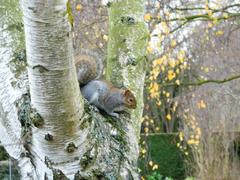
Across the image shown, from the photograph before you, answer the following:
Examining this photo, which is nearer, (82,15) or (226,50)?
(82,15)

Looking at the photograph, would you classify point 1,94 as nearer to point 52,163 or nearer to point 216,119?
point 52,163

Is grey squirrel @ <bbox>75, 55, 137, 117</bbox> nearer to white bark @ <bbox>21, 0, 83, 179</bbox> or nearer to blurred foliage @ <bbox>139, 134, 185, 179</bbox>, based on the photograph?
white bark @ <bbox>21, 0, 83, 179</bbox>

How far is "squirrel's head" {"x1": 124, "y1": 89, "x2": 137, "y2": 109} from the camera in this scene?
1.53 metres

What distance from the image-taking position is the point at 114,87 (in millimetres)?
1581

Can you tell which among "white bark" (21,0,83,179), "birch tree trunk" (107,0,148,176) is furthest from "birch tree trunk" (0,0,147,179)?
"birch tree trunk" (107,0,148,176)

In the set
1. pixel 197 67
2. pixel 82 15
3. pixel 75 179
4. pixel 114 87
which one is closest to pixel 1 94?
pixel 75 179

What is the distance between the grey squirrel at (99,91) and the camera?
5.09 feet

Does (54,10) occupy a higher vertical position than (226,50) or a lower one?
higher

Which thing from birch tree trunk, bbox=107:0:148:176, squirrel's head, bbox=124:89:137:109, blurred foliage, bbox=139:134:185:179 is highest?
birch tree trunk, bbox=107:0:148:176

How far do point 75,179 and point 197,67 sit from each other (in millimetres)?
9058

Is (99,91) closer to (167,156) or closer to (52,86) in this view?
(52,86)

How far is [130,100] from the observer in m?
1.62

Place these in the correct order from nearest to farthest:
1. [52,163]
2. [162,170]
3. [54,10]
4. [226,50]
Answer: [54,10], [52,163], [226,50], [162,170]

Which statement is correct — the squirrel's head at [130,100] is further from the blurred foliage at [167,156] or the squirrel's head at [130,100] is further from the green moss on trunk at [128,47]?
the blurred foliage at [167,156]
